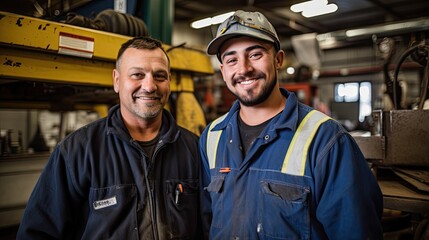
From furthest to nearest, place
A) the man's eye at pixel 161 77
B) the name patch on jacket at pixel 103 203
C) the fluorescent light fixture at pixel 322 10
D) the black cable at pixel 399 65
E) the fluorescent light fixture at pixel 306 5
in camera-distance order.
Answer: the fluorescent light fixture at pixel 322 10
the fluorescent light fixture at pixel 306 5
the black cable at pixel 399 65
the man's eye at pixel 161 77
the name patch on jacket at pixel 103 203

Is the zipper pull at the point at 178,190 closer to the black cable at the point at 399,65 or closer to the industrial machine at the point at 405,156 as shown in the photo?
the industrial machine at the point at 405,156

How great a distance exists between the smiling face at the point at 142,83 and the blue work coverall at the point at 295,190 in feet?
1.43

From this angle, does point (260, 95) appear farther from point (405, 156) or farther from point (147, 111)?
point (405, 156)

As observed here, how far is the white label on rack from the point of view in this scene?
172 centimetres

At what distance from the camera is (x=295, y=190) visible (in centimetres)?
130

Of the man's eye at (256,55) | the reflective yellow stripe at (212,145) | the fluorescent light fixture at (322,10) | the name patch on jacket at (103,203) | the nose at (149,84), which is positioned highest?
the fluorescent light fixture at (322,10)

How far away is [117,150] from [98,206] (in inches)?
10.3

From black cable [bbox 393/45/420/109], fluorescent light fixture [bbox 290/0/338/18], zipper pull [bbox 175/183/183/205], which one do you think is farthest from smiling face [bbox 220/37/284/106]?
fluorescent light fixture [bbox 290/0/338/18]

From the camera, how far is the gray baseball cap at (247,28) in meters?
1.48

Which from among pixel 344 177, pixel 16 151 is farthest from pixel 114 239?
pixel 16 151

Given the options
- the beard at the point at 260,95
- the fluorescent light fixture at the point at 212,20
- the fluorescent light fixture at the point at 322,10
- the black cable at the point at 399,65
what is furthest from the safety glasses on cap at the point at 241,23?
the fluorescent light fixture at the point at 212,20

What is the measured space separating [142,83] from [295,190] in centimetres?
86

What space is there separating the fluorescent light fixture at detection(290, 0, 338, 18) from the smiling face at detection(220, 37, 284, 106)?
5421mm

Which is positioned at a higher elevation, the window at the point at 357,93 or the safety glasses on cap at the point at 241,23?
the window at the point at 357,93
